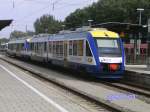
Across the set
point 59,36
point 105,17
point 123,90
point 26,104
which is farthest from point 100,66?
point 105,17

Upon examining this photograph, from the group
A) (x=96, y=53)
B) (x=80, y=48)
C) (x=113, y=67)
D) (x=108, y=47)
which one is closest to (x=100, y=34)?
(x=108, y=47)

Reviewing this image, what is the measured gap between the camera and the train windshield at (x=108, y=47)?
Result: 25.2 metres

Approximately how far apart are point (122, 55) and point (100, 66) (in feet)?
5.27

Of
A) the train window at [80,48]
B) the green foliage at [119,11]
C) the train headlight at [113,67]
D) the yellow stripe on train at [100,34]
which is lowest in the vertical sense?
the train headlight at [113,67]

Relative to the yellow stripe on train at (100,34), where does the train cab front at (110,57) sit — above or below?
below

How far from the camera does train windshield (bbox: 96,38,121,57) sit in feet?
82.5

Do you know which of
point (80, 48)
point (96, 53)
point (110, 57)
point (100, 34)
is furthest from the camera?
point (80, 48)

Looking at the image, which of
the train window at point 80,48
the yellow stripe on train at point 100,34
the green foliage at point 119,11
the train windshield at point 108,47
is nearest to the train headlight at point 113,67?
the train windshield at point 108,47

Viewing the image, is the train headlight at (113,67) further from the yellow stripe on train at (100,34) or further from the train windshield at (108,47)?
the yellow stripe on train at (100,34)

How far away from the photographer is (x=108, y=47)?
1006 inches

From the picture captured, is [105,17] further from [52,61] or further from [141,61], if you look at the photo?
[52,61]

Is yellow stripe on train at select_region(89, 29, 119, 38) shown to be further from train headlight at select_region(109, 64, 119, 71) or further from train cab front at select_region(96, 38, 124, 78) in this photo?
train headlight at select_region(109, 64, 119, 71)

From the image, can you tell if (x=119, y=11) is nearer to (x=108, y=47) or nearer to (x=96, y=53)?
(x=108, y=47)

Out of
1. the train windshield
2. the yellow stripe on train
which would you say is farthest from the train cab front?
the yellow stripe on train
